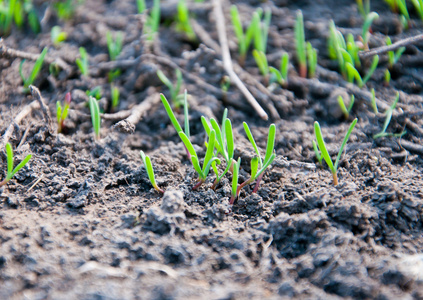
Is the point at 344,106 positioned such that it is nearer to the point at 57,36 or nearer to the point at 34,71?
the point at 34,71

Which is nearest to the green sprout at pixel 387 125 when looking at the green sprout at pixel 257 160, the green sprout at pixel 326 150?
the green sprout at pixel 326 150

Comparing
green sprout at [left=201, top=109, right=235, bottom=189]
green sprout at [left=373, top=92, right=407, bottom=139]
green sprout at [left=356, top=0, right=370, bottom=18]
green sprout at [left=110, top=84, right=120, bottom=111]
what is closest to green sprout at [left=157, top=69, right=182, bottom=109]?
green sprout at [left=110, top=84, right=120, bottom=111]

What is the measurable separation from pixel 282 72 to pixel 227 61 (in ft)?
1.03

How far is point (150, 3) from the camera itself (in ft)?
8.41

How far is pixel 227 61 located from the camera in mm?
2031

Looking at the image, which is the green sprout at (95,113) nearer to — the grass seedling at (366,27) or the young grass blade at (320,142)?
the young grass blade at (320,142)

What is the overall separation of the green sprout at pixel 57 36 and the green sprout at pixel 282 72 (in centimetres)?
127

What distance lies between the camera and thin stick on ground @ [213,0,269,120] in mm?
1747

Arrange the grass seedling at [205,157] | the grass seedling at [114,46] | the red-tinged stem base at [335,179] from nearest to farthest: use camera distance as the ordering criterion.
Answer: the grass seedling at [205,157] < the red-tinged stem base at [335,179] < the grass seedling at [114,46]

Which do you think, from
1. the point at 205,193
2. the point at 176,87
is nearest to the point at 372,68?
the point at 176,87

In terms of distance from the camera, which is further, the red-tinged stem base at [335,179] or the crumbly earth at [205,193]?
the red-tinged stem base at [335,179]

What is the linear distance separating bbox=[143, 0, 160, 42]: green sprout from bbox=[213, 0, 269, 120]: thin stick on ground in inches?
14.6

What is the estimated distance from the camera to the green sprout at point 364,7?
2336 mm

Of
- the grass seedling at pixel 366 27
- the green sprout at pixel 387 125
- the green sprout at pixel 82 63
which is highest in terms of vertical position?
the grass seedling at pixel 366 27
